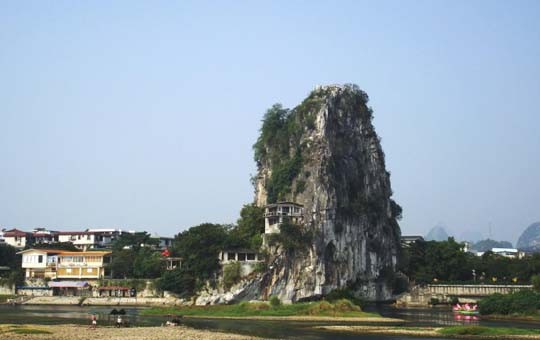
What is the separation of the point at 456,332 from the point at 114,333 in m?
25.6

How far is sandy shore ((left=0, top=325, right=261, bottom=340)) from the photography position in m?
45.5

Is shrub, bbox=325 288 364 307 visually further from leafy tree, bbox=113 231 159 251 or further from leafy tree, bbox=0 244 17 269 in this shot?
leafy tree, bbox=0 244 17 269

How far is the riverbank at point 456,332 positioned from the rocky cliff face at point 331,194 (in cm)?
Result: 2964

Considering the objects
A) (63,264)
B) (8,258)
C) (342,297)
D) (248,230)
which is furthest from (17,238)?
(342,297)

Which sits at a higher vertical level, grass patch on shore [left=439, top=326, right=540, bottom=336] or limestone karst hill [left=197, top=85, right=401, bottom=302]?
limestone karst hill [left=197, top=85, right=401, bottom=302]

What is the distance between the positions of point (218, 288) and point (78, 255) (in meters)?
26.3

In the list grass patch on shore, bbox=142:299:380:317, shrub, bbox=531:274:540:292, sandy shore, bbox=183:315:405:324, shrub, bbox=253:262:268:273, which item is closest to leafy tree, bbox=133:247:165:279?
shrub, bbox=253:262:268:273

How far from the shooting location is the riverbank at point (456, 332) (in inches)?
2056

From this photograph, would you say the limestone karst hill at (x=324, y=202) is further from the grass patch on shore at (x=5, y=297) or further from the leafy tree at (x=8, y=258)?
the leafy tree at (x=8, y=258)

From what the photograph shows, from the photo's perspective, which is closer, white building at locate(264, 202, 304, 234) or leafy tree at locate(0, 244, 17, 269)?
white building at locate(264, 202, 304, 234)

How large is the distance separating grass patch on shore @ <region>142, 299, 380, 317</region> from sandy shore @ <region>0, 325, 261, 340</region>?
17.9 metres

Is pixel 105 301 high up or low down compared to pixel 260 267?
down

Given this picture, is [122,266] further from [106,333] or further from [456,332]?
[456,332]

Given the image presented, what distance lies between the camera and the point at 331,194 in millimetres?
94312
